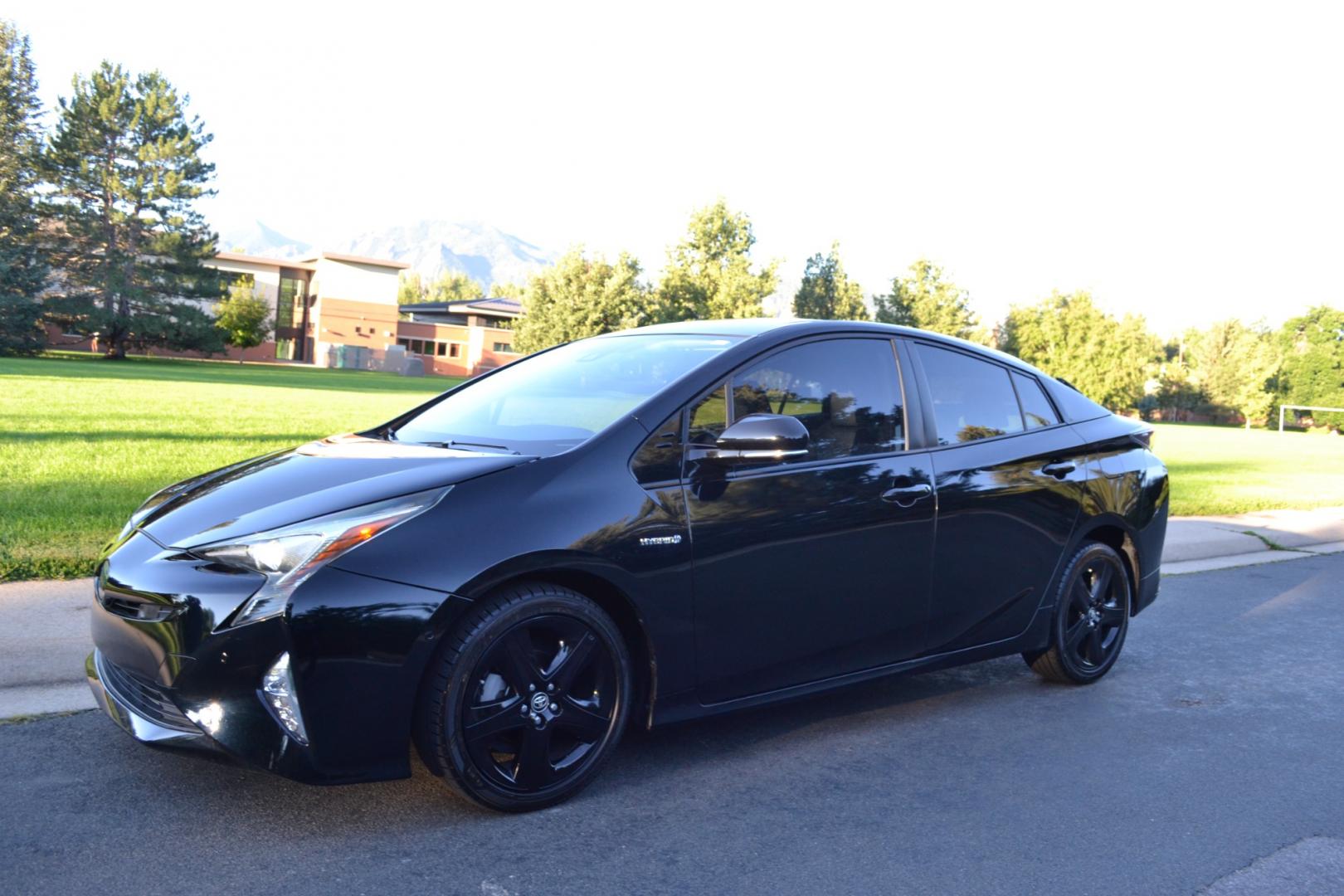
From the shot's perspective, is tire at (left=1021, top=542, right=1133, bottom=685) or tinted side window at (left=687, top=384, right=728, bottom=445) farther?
tire at (left=1021, top=542, right=1133, bottom=685)

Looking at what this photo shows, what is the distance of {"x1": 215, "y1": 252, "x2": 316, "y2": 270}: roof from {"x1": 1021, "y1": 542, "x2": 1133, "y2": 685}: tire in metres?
86.0

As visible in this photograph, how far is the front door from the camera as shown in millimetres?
3930

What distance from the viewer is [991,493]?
15.9ft

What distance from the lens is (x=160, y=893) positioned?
2.94 m

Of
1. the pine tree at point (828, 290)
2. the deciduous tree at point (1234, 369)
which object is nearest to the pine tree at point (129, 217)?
the pine tree at point (828, 290)

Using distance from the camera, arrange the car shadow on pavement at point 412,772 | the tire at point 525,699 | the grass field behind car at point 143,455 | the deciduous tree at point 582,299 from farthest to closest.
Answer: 1. the deciduous tree at point 582,299
2. the grass field behind car at point 143,455
3. the car shadow on pavement at point 412,772
4. the tire at point 525,699

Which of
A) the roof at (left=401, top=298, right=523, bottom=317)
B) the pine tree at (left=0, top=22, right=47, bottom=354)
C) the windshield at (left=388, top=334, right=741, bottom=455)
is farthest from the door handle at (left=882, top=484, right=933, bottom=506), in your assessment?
the roof at (left=401, top=298, right=523, bottom=317)

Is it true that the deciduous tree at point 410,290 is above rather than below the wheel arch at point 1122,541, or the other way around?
above

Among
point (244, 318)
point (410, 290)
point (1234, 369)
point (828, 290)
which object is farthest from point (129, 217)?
point (410, 290)

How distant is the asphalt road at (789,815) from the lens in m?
Result: 3.19

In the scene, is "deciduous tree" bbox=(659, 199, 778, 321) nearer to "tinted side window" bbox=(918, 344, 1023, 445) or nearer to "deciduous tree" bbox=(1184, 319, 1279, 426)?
"deciduous tree" bbox=(1184, 319, 1279, 426)

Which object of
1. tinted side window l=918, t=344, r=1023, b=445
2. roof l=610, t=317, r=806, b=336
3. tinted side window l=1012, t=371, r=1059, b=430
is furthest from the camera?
tinted side window l=1012, t=371, r=1059, b=430

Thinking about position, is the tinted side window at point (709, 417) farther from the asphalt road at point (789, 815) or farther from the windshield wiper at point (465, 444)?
the asphalt road at point (789, 815)

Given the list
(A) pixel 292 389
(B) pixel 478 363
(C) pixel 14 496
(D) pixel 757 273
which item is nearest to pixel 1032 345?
(D) pixel 757 273
